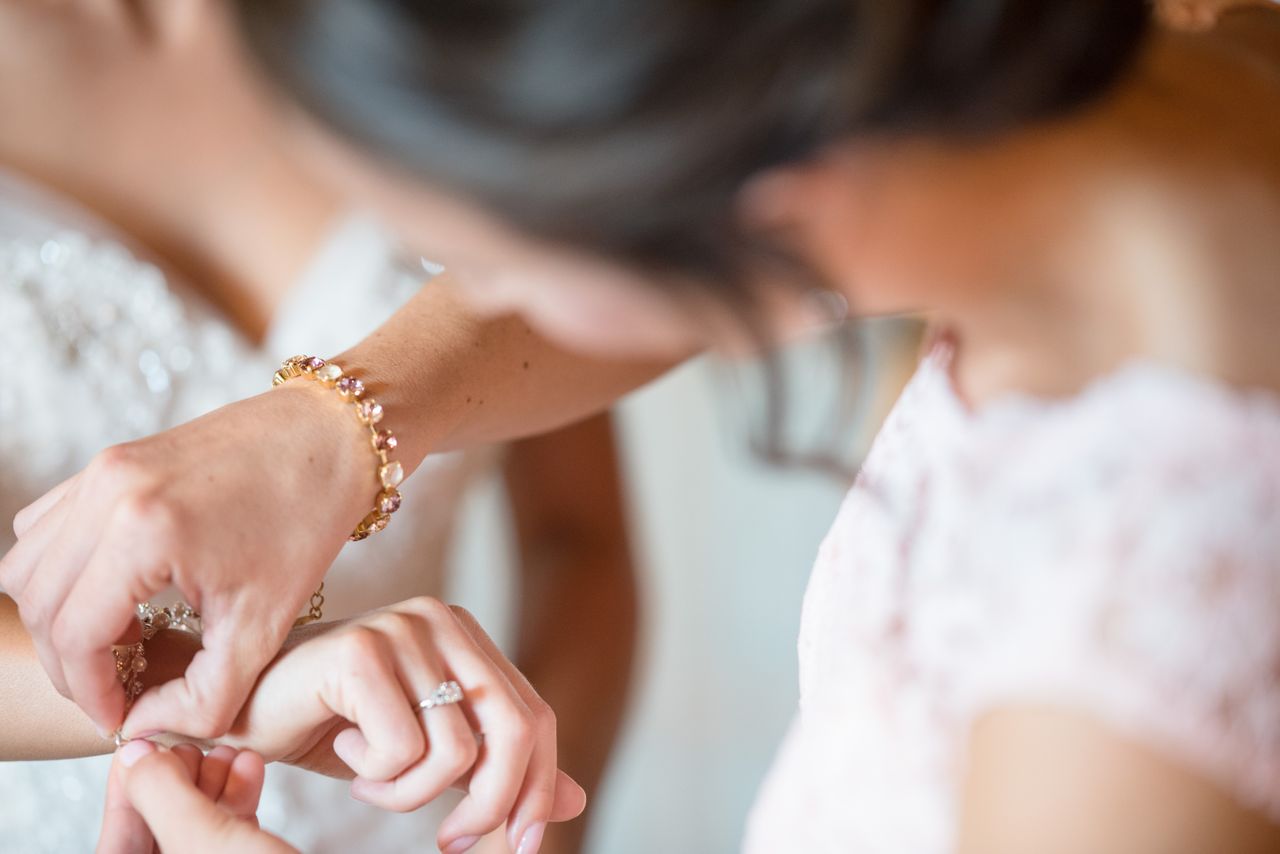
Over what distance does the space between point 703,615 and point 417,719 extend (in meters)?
1.40

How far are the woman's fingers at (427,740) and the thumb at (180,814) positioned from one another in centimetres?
8

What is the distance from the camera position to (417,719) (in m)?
0.65

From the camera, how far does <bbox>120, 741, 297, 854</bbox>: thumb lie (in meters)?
0.57

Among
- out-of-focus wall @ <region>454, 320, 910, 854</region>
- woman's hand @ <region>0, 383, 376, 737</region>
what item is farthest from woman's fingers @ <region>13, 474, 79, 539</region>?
out-of-focus wall @ <region>454, 320, 910, 854</region>

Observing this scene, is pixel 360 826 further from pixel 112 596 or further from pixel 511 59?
pixel 511 59

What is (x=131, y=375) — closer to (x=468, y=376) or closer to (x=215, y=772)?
(x=468, y=376)

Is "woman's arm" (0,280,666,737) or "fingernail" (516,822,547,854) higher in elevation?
"woman's arm" (0,280,666,737)

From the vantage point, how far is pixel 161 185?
46.7 inches

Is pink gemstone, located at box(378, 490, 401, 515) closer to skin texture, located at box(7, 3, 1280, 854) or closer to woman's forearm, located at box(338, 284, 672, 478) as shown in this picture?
woman's forearm, located at box(338, 284, 672, 478)

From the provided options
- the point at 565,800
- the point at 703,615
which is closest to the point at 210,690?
the point at 565,800

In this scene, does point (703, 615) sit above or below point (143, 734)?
above

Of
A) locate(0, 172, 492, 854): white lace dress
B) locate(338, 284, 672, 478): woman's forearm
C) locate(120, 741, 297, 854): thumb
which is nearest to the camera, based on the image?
locate(120, 741, 297, 854): thumb

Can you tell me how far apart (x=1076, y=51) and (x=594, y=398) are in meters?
0.54

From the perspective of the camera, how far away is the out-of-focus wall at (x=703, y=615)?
6.28 ft
